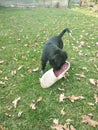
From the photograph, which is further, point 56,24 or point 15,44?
point 56,24

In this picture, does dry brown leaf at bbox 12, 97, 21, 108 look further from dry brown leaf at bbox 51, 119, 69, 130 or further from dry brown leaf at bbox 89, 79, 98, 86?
dry brown leaf at bbox 89, 79, 98, 86

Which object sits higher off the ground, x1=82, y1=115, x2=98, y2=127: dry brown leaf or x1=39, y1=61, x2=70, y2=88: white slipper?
Answer: x1=39, y1=61, x2=70, y2=88: white slipper

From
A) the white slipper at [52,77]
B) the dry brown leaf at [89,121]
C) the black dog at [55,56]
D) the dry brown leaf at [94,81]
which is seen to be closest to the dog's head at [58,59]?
the black dog at [55,56]

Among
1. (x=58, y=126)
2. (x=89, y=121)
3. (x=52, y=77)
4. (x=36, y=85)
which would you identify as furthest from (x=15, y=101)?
(x=89, y=121)

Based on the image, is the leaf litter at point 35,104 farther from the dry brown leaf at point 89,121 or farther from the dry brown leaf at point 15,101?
the dry brown leaf at point 89,121

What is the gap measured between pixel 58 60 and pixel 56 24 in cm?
667

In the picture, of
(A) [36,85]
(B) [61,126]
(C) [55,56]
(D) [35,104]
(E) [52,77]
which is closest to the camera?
(B) [61,126]

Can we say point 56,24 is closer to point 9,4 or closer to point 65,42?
point 65,42

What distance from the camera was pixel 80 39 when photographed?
25.7ft

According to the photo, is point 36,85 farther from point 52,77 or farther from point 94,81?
point 94,81

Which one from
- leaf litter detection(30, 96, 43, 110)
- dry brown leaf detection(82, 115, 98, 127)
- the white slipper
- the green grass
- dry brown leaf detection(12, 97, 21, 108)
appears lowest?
the green grass

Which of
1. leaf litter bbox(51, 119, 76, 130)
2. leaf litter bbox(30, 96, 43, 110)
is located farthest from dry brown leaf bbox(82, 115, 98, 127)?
leaf litter bbox(30, 96, 43, 110)

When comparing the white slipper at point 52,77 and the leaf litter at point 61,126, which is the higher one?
the white slipper at point 52,77

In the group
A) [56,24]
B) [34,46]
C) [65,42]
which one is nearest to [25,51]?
[34,46]
